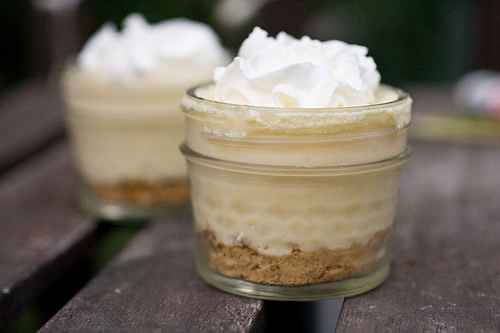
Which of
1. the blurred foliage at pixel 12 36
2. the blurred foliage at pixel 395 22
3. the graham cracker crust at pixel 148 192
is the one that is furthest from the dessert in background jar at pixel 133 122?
the blurred foliage at pixel 395 22

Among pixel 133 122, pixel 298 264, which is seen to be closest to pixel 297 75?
pixel 298 264

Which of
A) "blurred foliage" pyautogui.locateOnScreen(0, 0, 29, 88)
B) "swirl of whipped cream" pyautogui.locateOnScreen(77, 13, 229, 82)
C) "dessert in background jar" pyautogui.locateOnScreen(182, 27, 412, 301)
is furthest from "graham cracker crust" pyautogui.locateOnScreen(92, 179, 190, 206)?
"blurred foliage" pyautogui.locateOnScreen(0, 0, 29, 88)

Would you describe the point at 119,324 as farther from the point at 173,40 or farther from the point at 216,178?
the point at 173,40

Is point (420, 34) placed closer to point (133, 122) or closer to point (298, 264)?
point (133, 122)

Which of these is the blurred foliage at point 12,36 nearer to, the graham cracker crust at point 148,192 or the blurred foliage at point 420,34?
the blurred foliage at point 420,34

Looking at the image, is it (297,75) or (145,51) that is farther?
(145,51)

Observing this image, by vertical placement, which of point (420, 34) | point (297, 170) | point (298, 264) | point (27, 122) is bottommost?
point (420, 34)

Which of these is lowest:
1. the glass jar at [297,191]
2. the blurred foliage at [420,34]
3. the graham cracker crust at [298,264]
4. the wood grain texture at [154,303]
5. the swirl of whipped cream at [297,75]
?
the blurred foliage at [420,34]
